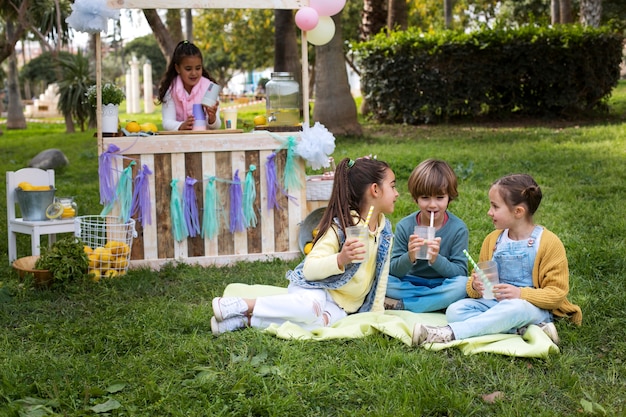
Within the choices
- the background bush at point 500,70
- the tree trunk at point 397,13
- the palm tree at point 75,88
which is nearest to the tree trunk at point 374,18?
the tree trunk at point 397,13

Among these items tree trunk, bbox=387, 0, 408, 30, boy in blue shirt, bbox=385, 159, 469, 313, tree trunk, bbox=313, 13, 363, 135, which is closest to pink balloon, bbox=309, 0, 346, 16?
boy in blue shirt, bbox=385, 159, 469, 313

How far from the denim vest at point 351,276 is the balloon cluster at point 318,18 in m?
2.16

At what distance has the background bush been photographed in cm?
1342

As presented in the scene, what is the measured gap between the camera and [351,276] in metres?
4.18

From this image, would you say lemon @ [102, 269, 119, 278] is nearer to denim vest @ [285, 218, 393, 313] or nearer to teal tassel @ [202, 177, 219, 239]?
teal tassel @ [202, 177, 219, 239]

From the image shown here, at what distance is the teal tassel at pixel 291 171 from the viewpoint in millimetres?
5773

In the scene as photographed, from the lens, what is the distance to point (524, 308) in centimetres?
381

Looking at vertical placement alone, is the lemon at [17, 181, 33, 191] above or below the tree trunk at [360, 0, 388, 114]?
below

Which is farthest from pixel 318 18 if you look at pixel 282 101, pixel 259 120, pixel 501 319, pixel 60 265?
pixel 501 319

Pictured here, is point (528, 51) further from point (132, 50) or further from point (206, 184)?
point (132, 50)

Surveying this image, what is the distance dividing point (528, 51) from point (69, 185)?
8024 millimetres

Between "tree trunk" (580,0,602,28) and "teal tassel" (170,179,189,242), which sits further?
"tree trunk" (580,0,602,28)

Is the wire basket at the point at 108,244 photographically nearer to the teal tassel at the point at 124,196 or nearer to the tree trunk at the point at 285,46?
the teal tassel at the point at 124,196

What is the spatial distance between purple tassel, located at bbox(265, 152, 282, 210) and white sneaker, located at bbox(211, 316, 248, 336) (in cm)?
190
